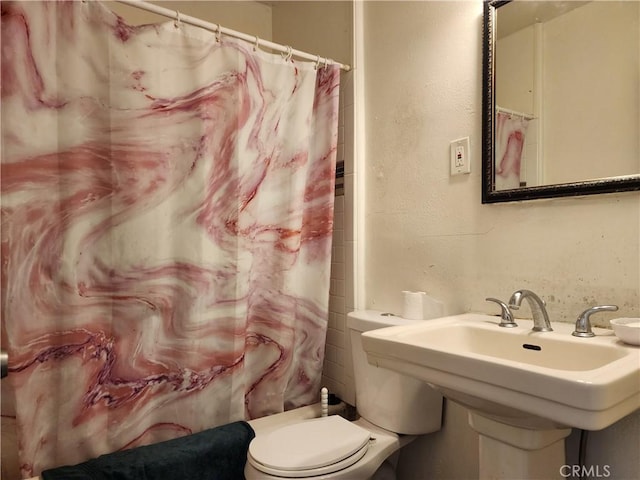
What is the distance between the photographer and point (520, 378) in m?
0.76

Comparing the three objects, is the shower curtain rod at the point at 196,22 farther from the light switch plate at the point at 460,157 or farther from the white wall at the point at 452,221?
the light switch plate at the point at 460,157

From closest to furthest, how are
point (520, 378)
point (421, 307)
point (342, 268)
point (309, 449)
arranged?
point (520, 378) < point (309, 449) < point (421, 307) < point (342, 268)

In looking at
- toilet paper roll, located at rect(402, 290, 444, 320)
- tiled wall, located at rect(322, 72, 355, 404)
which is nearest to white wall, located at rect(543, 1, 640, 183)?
toilet paper roll, located at rect(402, 290, 444, 320)

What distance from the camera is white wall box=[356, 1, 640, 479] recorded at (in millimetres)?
1075

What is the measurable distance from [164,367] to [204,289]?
30 centimetres

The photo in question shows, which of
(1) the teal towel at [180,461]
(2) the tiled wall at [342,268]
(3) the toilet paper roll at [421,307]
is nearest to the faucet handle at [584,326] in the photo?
(3) the toilet paper roll at [421,307]

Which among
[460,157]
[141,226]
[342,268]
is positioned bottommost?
[342,268]

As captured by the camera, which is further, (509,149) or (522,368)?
(509,149)

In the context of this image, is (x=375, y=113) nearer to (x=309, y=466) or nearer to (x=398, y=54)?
(x=398, y=54)

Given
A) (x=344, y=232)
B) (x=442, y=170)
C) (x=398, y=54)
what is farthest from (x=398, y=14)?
(x=344, y=232)

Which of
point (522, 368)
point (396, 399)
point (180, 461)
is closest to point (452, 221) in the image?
point (396, 399)

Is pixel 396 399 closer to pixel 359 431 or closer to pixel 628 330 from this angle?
pixel 359 431

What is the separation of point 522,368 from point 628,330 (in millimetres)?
351

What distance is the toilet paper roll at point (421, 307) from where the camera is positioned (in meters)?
1.48
